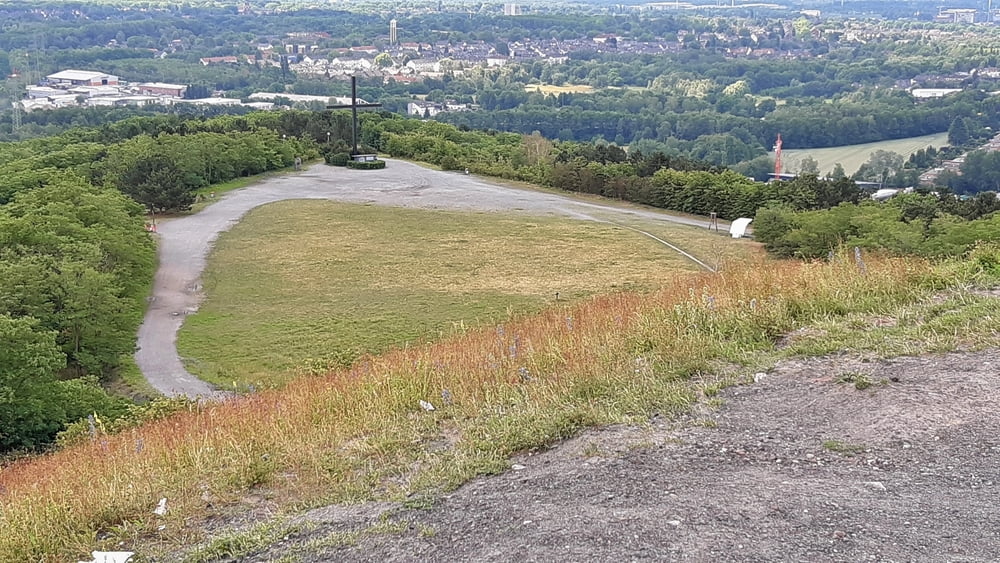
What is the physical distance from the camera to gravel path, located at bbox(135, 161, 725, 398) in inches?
647

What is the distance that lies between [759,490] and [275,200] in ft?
102

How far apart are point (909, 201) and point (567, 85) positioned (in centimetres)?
10512

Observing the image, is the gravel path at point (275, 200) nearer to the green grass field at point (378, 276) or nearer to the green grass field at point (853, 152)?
the green grass field at point (378, 276)

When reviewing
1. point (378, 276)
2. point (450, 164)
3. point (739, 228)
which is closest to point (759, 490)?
point (378, 276)

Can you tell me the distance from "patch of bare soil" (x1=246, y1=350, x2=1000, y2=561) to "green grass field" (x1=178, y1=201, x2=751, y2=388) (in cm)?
749

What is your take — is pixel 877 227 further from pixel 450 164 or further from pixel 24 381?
pixel 450 164

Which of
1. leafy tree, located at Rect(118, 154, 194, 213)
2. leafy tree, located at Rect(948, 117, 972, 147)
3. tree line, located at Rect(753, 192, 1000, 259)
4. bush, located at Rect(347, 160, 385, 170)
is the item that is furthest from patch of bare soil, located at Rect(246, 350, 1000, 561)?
leafy tree, located at Rect(948, 117, 972, 147)

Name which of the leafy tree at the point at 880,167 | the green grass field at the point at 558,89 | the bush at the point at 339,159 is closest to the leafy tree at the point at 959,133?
the leafy tree at the point at 880,167

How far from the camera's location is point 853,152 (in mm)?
73750

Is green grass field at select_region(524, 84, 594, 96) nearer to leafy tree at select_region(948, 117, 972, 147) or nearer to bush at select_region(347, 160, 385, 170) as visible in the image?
leafy tree at select_region(948, 117, 972, 147)

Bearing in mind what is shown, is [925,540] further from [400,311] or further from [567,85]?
[567,85]

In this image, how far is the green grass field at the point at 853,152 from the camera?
6771 centimetres

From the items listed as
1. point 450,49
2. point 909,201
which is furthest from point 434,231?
point 450,49

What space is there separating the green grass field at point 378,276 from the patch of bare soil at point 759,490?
24.6 feet
